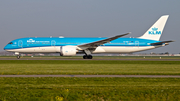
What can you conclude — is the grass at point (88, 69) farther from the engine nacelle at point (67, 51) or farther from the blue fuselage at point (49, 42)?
the blue fuselage at point (49, 42)

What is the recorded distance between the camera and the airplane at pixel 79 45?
139 feet

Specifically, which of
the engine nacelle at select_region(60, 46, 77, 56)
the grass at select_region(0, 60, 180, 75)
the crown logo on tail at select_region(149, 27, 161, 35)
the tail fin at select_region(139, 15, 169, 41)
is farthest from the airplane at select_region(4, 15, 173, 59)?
the grass at select_region(0, 60, 180, 75)

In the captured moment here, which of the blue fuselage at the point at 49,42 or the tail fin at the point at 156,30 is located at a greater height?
the tail fin at the point at 156,30

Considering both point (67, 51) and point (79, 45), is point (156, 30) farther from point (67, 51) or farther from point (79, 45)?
point (67, 51)

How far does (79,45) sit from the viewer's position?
42.4m

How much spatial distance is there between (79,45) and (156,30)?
16.9m

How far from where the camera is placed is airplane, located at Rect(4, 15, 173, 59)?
1665 inches

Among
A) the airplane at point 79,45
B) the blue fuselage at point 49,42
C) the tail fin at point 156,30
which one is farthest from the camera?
the tail fin at point 156,30

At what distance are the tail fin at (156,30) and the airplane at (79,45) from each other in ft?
3.54

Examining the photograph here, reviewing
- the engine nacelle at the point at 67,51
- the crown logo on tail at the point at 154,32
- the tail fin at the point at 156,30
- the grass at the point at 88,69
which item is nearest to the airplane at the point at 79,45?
the engine nacelle at the point at 67,51

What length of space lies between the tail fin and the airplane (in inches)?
42.5

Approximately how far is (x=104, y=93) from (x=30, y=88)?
12.4ft

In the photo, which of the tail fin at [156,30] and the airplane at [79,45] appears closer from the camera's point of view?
the airplane at [79,45]

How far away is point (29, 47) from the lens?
4294 cm
